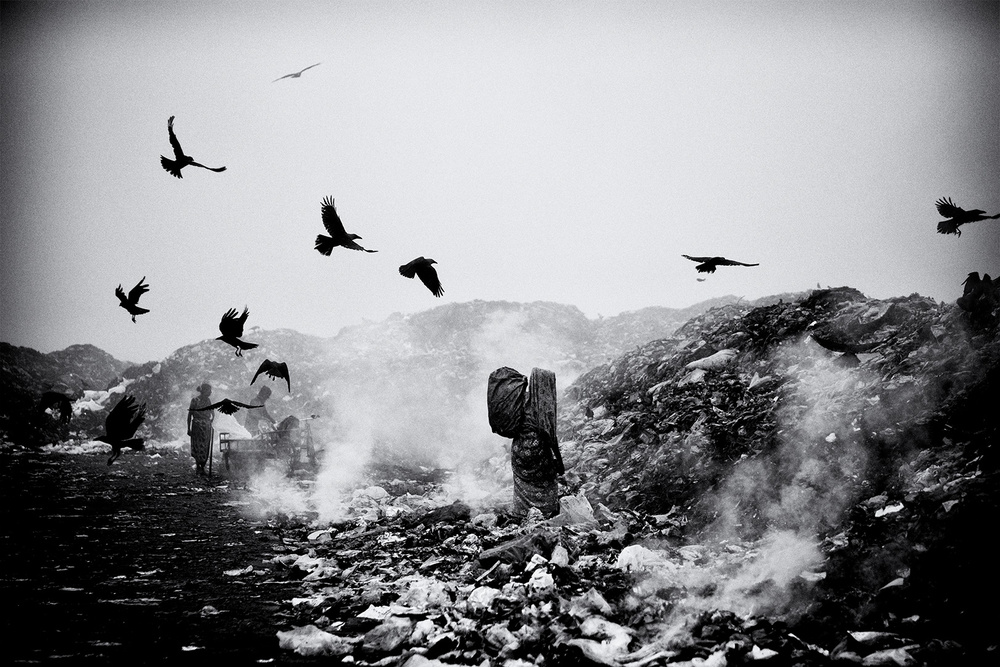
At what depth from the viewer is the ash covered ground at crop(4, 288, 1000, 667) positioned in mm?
2252

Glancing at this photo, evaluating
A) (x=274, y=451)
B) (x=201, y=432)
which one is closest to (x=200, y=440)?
(x=201, y=432)

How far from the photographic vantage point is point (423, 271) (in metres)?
3.82

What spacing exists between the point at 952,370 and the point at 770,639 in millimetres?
2924

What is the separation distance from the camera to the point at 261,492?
24.3 feet

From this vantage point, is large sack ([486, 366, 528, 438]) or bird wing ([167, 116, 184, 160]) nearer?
bird wing ([167, 116, 184, 160])

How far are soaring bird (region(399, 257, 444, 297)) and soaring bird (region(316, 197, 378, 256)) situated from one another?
1.41 feet

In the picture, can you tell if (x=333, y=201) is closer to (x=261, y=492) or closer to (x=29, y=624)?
(x=29, y=624)

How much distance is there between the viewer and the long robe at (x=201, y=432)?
27.3 ft

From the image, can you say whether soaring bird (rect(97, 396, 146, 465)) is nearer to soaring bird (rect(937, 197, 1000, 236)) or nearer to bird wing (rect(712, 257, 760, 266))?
bird wing (rect(712, 257, 760, 266))

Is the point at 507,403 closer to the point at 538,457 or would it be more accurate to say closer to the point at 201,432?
the point at 538,457

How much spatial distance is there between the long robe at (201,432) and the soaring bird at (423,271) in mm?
6551

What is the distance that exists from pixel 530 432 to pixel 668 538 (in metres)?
1.67

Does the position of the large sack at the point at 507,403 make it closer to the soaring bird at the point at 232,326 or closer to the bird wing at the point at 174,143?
the soaring bird at the point at 232,326

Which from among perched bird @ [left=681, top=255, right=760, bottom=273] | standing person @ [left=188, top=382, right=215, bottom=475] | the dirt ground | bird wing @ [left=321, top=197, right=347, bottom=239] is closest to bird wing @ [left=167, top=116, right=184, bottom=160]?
bird wing @ [left=321, top=197, right=347, bottom=239]
